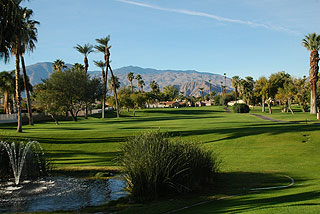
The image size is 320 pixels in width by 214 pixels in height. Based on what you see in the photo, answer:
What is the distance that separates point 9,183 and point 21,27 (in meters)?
13.5

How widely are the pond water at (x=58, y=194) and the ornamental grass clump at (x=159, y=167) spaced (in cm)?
142

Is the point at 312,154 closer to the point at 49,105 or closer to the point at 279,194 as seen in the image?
the point at 279,194

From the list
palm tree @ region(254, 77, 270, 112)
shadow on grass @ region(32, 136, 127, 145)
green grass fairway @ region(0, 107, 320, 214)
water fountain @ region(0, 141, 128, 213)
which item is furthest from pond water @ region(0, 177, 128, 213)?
palm tree @ region(254, 77, 270, 112)

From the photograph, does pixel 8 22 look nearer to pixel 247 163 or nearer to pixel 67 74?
pixel 247 163

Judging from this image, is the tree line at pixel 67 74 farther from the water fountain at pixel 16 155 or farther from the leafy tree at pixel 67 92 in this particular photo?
the water fountain at pixel 16 155

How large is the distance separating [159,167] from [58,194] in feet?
16.0

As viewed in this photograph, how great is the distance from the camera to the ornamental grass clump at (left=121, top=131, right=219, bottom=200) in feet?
44.0

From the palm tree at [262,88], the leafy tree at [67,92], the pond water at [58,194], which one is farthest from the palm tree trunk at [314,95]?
the pond water at [58,194]

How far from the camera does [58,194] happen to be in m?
14.7

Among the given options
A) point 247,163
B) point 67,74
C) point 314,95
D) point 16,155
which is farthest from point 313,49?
point 16,155

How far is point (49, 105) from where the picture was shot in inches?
2336

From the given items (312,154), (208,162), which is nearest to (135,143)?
(208,162)

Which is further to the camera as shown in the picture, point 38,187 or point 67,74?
point 67,74

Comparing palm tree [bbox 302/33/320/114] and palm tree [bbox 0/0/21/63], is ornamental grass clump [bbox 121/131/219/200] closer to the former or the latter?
palm tree [bbox 0/0/21/63]
